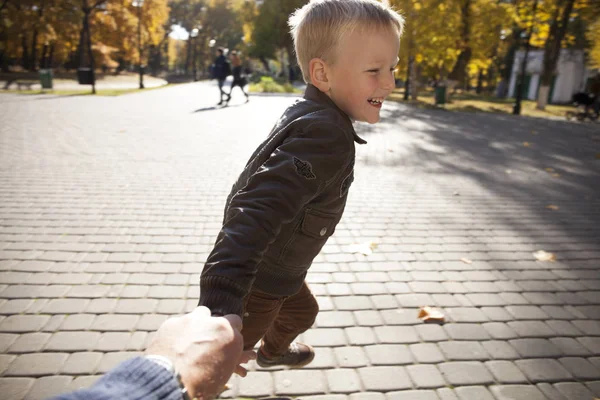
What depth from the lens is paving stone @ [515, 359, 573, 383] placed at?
238 cm

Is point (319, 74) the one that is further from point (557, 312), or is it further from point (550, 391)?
point (557, 312)

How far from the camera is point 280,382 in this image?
233 cm

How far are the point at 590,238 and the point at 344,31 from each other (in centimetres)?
451

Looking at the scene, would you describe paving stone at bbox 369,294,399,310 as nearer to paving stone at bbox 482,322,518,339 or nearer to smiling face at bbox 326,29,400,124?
paving stone at bbox 482,322,518,339

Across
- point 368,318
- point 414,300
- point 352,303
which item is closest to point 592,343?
point 414,300

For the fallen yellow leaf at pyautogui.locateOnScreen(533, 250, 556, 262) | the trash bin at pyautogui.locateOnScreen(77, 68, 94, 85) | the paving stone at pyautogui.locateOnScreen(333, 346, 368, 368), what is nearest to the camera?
the paving stone at pyautogui.locateOnScreen(333, 346, 368, 368)

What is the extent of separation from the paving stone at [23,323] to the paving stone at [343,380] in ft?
6.51

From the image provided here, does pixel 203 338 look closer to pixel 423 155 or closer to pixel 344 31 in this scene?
pixel 344 31

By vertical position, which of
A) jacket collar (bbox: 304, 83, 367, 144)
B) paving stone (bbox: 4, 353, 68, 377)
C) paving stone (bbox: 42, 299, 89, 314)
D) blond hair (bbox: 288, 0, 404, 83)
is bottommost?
paving stone (bbox: 4, 353, 68, 377)

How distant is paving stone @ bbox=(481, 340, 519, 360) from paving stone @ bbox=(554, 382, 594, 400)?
0.94 ft

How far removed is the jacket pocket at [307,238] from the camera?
1.58 meters

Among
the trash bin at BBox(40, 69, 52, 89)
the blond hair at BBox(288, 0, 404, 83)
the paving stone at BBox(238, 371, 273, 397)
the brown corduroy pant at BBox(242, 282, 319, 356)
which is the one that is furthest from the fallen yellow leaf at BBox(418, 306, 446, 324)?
the trash bin at BBox(40, 69, 52, 89)

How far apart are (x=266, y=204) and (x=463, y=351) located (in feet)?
6.77

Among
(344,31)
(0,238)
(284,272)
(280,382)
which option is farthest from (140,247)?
(344,31)
